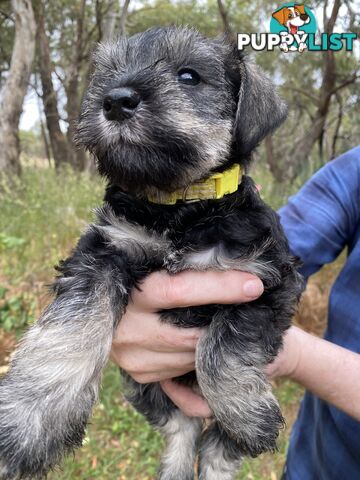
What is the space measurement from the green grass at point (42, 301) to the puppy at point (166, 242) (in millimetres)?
1430

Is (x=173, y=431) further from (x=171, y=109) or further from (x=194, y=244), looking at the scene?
(x=171, y=109)

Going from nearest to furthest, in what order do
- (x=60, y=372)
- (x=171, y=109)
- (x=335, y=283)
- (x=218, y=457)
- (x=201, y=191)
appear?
(x=60, y=372) → (x=171, y=109) → (x=201, y=191) → (x=218, y=457) → (x=335, y=283)

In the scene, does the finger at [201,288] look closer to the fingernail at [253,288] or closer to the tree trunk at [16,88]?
the fingernail at [253,288]

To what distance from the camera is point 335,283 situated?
237 cm

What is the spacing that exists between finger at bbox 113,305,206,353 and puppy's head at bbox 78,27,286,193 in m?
0.54

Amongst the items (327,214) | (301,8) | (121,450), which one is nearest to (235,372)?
(327,214)

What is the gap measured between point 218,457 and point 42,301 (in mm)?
2436

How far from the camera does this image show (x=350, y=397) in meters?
1.94

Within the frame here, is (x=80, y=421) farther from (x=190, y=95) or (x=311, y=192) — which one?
(x=311, y=192)

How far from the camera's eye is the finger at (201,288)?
1.78 metres

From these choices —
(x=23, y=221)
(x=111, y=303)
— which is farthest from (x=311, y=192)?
(x=23, y=221)

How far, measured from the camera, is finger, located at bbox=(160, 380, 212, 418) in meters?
2.04

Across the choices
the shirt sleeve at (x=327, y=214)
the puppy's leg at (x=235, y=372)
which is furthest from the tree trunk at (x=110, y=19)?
the puppy's leg at (x=235, y=372)

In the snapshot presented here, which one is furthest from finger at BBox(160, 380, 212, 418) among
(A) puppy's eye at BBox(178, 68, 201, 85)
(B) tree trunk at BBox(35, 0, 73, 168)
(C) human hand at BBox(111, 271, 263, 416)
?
(B) tree trunk at BBox(35, 0, 73, 168)
